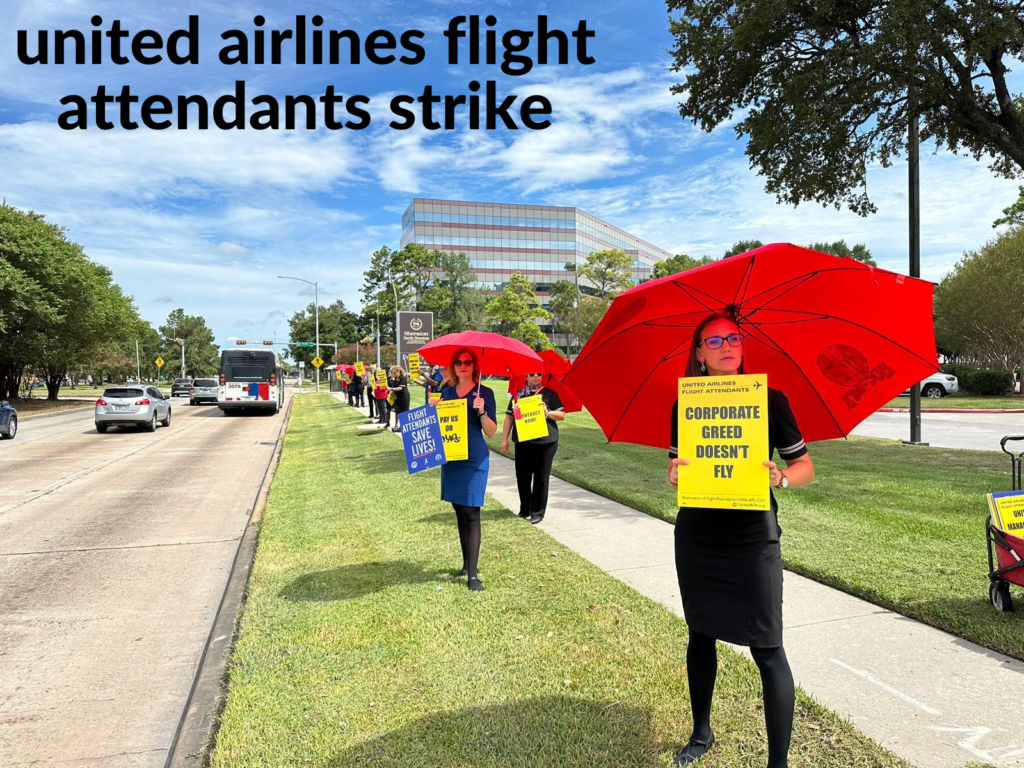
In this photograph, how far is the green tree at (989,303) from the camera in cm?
3228

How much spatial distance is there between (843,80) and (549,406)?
983 cm

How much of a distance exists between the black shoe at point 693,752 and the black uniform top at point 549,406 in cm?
493

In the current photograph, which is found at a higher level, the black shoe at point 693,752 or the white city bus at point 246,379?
the white city bus at point 246,379

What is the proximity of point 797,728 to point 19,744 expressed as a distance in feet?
13.4

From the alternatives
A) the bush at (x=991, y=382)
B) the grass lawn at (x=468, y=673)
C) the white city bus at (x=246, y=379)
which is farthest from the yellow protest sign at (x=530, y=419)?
the bush at (x=991, y=382)

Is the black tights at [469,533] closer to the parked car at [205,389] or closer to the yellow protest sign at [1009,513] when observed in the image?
the yellow protest sign at [1009,513]

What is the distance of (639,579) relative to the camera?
224 inches

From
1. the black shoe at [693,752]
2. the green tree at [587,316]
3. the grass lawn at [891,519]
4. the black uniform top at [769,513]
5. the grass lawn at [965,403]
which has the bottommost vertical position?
the black shoe at [693,752]

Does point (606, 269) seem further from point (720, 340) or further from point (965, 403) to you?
point (720, 340)

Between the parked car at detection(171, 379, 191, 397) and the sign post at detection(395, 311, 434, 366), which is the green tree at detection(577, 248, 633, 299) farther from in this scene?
the sign post at detection(395, 311, 434, 366)

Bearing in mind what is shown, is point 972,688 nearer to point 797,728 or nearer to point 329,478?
point 797,728

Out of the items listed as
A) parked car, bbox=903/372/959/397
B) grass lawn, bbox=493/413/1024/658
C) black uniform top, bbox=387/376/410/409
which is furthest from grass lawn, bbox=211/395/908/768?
parked car, bbox=903/372/959/397

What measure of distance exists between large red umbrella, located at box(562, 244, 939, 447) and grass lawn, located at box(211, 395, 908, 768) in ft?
5.05

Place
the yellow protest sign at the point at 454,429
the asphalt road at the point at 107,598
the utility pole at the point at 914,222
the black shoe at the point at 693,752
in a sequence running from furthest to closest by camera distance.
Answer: the utility pole at the point at 914,222, the yellow protest sign at the point at 454,429, the asphalt road at the point at 107,598, the black shoe at the point at 693,752
